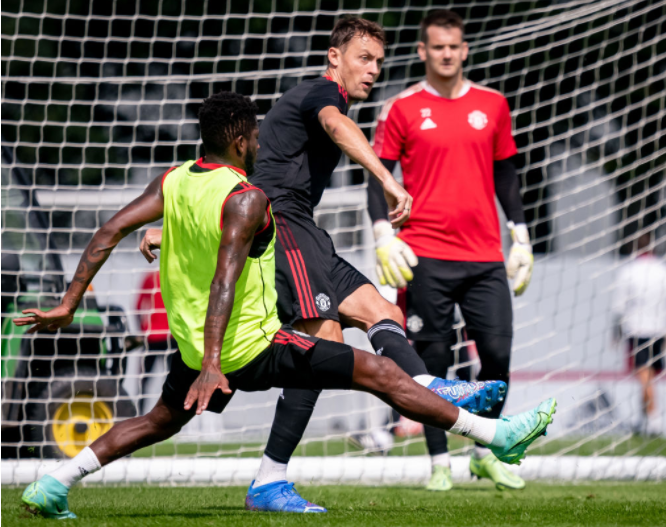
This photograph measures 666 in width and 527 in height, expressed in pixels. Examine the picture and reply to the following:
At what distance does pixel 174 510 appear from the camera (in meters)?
4.05

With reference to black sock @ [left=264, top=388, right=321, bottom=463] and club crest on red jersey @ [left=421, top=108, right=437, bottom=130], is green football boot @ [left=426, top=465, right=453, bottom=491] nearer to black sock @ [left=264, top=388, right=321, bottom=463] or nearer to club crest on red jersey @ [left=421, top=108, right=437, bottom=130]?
black sock @ [left=264, top=388, right=321, bottom=463]

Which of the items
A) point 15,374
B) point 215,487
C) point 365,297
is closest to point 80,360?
point 15,374

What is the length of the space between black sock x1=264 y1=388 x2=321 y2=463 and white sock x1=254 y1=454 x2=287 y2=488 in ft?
0.07

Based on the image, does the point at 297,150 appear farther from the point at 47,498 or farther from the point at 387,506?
the point at 47,498

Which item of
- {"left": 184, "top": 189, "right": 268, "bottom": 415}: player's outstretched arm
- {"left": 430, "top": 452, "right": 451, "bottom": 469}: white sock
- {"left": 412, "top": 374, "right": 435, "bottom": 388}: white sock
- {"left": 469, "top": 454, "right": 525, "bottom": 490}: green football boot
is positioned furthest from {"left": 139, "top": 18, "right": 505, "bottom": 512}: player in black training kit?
{"left": 469, "top": 454, "right": 525, "bottom": 490}: green football boot

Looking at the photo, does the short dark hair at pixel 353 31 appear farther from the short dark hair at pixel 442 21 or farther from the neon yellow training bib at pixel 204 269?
the neon yellow training bib at pixel 204 269

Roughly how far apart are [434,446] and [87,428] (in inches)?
105

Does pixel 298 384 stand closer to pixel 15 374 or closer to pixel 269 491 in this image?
pixel 269 491

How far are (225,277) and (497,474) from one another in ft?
8.62

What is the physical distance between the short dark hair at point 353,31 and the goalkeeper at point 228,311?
92cm

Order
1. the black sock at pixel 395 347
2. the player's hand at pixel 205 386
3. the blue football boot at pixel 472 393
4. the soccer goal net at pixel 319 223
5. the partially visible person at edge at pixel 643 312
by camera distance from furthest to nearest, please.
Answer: the partially visible person at edge at pixel 643 312 < the soccer goal net at pixel 319 223 < the black sock at pixel 395 347 < the blue football boot at pixel 472 393 < the player's hand at pixel 205 386

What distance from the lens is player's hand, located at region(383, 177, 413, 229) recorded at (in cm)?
356

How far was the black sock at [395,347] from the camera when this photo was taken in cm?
383

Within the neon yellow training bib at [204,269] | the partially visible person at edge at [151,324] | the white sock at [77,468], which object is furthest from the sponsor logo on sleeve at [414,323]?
the partially visible person at edge at [151,324]
